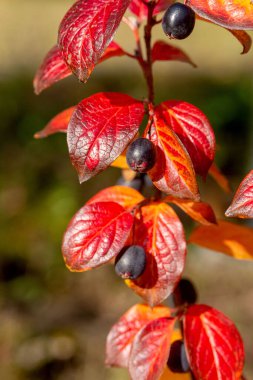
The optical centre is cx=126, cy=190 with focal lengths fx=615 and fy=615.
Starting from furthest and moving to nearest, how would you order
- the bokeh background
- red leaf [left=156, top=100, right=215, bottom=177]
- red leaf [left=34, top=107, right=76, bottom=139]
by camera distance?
Result: the bokeh background
red leaf [left=34, top=107, right=76, bottom=139]
red leaf [left=156, top=100, right=215, bottom=177]

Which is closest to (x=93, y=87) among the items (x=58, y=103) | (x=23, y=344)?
(x=58, y=103)

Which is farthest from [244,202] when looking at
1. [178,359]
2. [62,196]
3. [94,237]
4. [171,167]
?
[62,196]

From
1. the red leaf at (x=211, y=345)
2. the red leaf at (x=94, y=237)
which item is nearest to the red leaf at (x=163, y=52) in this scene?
the red leaf at (x=94, y=237)

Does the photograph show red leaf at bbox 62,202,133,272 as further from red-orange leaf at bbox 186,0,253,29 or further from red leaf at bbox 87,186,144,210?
red-orange leaf at bbox 186,0,253,29

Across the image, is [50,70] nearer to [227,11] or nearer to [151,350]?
[227,11]

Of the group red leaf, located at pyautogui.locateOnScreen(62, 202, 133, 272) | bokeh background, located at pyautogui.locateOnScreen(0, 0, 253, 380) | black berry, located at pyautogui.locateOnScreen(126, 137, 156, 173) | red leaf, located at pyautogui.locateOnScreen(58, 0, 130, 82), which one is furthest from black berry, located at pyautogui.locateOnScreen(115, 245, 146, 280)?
bokeh background, located at pyautogui.locateOnScreen(0, 0, 253, 380)

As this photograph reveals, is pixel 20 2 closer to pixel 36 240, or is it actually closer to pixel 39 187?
pixel 39 187
